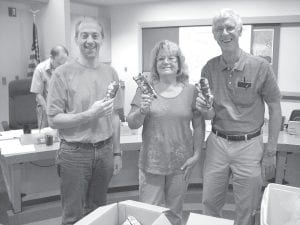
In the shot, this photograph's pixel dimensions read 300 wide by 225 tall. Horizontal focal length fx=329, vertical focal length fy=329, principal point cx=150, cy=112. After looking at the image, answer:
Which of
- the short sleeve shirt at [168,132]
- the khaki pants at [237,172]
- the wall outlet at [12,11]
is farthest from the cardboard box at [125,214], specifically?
the wall outlet at [12,11]

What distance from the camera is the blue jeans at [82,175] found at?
1688 mm

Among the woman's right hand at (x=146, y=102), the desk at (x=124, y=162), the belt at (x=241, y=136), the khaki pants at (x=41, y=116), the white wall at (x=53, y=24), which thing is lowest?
the desk at (x=124, y=162)

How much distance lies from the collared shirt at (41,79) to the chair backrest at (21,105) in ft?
0.21

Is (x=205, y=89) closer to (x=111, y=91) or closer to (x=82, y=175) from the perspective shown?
(x=111, y=91)

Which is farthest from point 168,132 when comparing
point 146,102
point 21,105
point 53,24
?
point 53,24

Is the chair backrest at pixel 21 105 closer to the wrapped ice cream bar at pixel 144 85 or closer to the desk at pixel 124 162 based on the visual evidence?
→ the desk at pixel 124 162

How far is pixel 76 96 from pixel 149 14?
4575 mm

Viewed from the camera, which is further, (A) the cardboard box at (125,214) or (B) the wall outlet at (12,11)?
(B) the wall outlet at (12,11)

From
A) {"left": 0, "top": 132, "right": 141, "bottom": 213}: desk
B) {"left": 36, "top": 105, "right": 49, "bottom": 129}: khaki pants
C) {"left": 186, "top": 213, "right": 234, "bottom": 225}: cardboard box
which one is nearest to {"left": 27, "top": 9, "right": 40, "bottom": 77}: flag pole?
{"left": 36, "top": 105, "right": 49, "bottom": 129}: khaki pants

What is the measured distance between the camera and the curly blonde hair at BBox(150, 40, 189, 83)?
1736 millimetres

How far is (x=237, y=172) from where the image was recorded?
1799 mm

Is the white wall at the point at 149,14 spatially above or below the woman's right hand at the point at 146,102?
above

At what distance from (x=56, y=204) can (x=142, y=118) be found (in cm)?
142

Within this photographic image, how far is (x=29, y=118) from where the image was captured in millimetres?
3688
